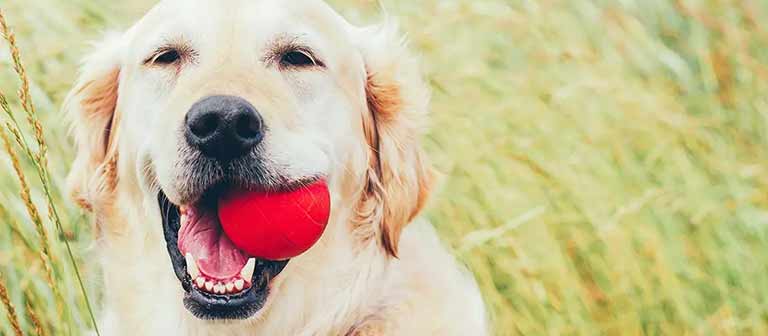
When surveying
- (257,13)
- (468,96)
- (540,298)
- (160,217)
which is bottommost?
(540,298)

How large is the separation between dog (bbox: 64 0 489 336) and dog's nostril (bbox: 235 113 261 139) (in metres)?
0.02

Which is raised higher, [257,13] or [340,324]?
[257,13]

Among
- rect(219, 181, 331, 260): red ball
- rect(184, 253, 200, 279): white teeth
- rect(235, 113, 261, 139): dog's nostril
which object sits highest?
rect(235, 113, 261, 139): dog's nostril

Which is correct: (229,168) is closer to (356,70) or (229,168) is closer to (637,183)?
(356,70)

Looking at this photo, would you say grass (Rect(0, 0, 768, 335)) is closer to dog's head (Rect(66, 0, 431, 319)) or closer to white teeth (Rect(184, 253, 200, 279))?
dog's head (Rect(66, 0, 431, 319))

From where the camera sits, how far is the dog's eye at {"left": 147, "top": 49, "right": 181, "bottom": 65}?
8.54 feet

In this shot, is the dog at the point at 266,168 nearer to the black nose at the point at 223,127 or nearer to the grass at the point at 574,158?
the black nose at the point at 223,127

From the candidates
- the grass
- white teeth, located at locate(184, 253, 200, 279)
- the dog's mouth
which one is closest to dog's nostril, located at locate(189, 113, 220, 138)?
the dog's mouth

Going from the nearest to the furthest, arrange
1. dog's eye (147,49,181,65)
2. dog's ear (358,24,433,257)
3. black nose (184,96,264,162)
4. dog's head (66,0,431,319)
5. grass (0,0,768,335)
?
black nose (184,96,264,162), dog's head (66,0,431,319), dog's eye (147,49,181,65), dog's ear (358,24,433,257), grass (0,0,768,335)

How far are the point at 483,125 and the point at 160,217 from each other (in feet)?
4.97

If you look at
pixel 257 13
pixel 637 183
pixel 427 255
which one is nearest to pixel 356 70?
pixel 257 13

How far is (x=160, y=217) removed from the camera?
8.63 feet

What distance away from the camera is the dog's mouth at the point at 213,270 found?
2379 millimetres

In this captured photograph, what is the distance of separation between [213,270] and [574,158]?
5.53 ft
